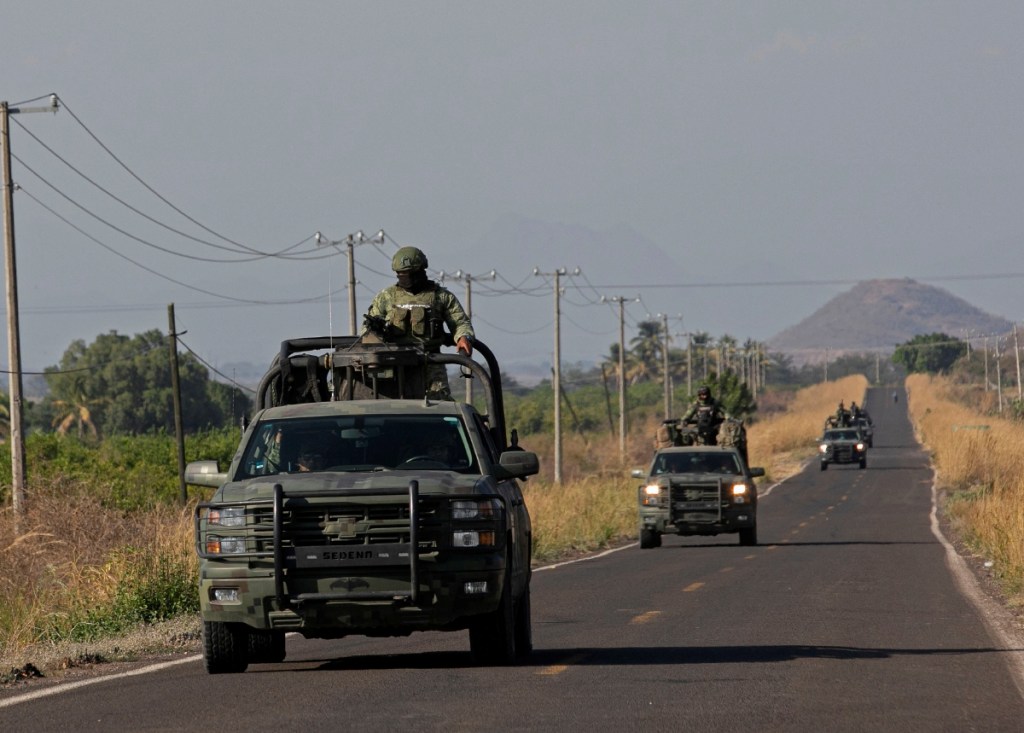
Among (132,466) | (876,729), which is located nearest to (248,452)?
(876,729)

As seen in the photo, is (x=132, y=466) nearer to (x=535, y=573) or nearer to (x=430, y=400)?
(x=535, y=573)

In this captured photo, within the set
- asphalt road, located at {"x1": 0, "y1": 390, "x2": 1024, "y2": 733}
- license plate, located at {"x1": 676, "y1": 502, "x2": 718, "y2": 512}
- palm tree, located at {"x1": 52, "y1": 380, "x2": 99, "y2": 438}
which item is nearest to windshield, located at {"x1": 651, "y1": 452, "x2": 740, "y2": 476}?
license plate, located at {"x1": 676, "y1": 502, "x2": 718, "y2": 512}

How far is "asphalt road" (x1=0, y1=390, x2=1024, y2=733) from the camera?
9.73 m

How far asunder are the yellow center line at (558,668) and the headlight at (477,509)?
1.19m

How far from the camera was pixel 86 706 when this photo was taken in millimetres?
10516

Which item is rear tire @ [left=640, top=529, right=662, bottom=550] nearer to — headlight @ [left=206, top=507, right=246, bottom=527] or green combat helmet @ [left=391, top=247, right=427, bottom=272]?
green combat helmet @ [left=391, top=247, right=427, bottom=272]

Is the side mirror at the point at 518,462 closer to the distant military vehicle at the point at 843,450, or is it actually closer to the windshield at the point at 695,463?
the windshield at the point at 695,463

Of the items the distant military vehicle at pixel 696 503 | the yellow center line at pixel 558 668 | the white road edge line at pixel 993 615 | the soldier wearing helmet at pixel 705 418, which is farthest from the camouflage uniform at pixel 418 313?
the soldier wearing helmet at pixel 705 418

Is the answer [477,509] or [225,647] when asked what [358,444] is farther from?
[225,647]

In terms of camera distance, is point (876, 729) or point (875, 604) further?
point (875, 604)

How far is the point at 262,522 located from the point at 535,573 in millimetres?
14459

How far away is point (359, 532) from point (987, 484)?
1436 inches

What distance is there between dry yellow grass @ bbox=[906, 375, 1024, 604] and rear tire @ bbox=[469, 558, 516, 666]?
872cm

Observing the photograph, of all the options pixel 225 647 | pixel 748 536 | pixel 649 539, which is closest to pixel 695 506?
pixel 649 539
